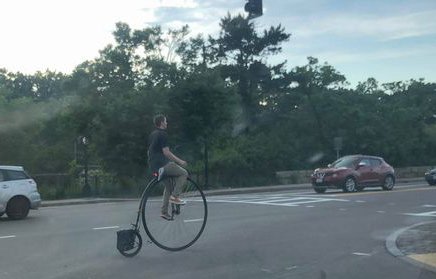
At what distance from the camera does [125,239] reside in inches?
381

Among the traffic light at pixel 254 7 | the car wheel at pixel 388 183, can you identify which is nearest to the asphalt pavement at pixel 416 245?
the traffic light at pixel 254 7

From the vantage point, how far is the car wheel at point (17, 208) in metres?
16.9

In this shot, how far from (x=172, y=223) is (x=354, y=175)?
1765 centimetres

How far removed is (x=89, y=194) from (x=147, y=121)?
14.7 ft

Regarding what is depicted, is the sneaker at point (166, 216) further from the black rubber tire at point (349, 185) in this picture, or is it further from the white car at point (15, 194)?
the black rubber tire at point (349, 185)

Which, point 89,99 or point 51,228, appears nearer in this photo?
point 51,228

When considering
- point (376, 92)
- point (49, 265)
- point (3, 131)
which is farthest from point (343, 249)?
point (376, 92)

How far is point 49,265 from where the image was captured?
937 centimetres

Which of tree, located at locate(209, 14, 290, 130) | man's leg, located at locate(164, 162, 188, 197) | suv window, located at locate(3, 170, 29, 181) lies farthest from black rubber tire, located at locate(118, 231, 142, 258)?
tree, located at locate(209, 14, 290, 130)

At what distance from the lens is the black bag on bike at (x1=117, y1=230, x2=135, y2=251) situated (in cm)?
969

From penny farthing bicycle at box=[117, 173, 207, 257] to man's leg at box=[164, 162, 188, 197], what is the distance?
0.26 feet

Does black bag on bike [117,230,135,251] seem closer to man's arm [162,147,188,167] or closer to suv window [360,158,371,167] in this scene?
man's arm [162,147,188,167]

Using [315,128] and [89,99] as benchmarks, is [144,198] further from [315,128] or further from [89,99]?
[315,128]

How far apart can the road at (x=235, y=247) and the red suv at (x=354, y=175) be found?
7.87 metres
